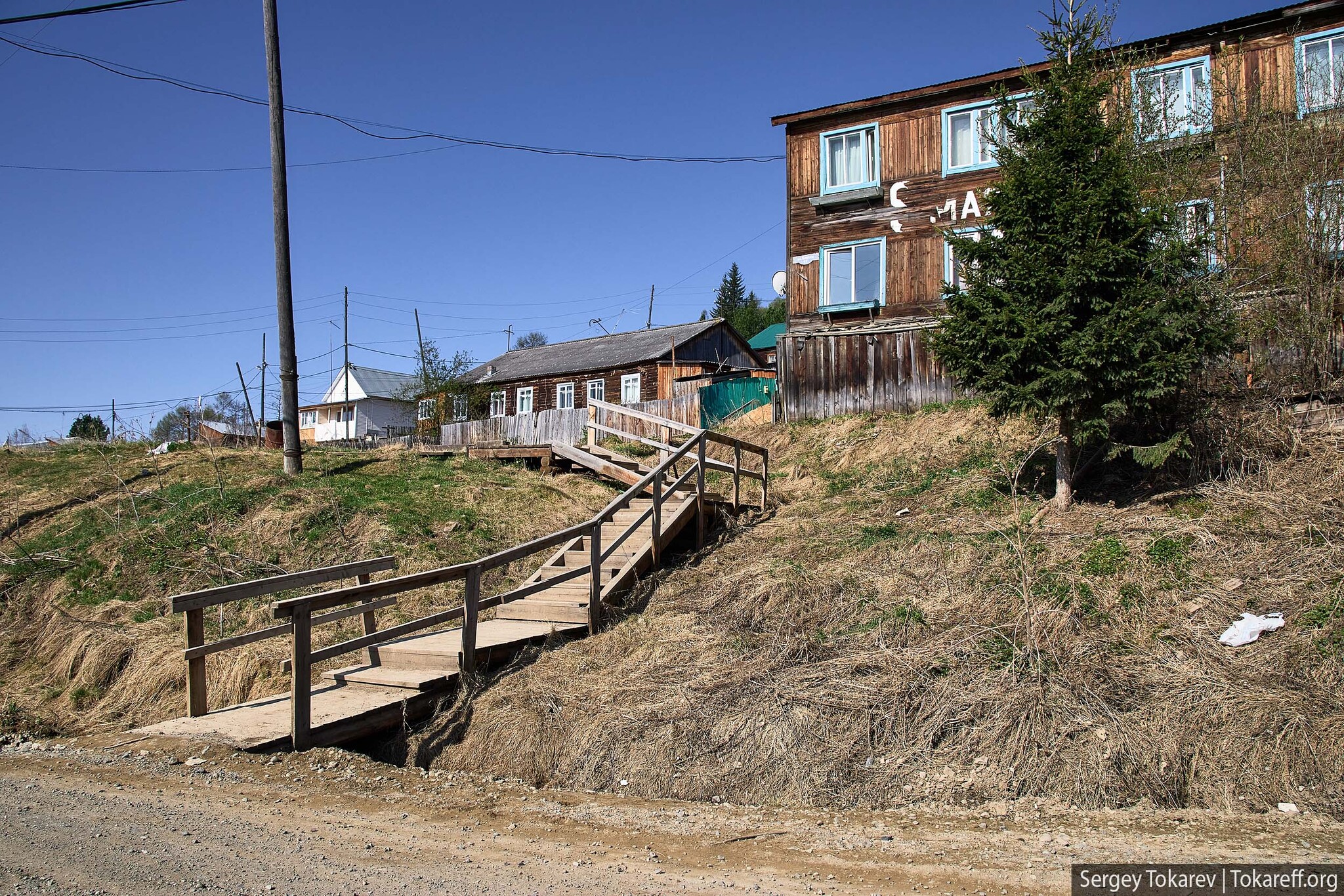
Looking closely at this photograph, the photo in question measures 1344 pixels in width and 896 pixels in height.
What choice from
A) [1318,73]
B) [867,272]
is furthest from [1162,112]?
[867,272]

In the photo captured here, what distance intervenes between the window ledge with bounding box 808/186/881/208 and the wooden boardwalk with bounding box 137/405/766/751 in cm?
1140

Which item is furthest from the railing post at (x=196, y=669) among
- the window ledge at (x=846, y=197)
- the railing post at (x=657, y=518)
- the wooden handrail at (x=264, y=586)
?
the window ledge at (x=846, y=197)

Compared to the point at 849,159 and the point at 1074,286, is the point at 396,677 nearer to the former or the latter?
the point at 1074,286

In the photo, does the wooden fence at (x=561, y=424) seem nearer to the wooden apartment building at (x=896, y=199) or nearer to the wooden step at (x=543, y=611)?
the wooden apartment building at (x=896, y=199)

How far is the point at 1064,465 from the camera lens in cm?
1071

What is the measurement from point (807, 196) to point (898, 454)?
882cm

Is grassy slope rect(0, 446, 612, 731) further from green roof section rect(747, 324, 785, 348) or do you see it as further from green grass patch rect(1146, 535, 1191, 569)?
green roof section rect(747, 324, 785, 348)

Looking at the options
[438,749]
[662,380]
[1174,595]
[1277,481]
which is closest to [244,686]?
[438,749]

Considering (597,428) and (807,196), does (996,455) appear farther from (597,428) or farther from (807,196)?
(807,196)

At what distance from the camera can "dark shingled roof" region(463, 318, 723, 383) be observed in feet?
109

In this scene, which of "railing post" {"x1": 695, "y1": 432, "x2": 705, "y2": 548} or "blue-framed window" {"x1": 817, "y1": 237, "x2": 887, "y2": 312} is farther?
"blue-framed window" {"x1": 817, "y1": 237, "x2": 887, "y2": 312}

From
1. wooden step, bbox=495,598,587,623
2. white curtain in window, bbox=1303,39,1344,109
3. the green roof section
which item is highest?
white curtain in window, bbox=1303,39,1344,109

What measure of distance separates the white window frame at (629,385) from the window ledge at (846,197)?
510 inches

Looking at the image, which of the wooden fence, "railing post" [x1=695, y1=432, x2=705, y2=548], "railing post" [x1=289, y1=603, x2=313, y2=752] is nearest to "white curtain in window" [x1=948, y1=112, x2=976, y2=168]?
the wooden fence
